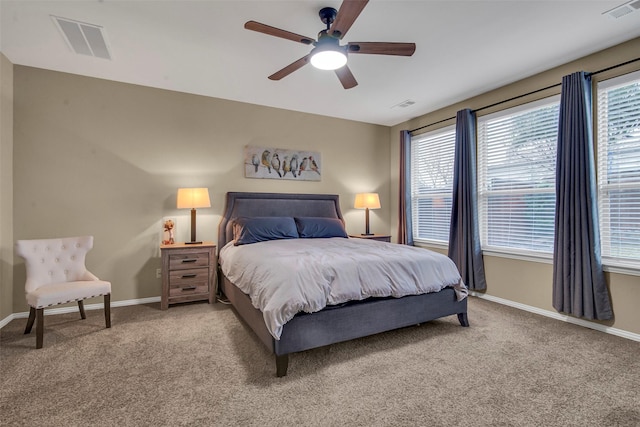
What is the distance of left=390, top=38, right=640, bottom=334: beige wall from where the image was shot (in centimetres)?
278

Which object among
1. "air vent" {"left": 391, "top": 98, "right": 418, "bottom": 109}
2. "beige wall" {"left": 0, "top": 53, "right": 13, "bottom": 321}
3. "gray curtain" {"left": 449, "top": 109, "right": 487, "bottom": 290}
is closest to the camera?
"beige wall" {"left": 0, "top": 53, "right": 13, "bottom": 321}

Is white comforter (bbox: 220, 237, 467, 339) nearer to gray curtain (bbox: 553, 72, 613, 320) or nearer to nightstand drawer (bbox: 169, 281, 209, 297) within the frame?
nightstand drawer (bbox: 169, 281, 209, 297)

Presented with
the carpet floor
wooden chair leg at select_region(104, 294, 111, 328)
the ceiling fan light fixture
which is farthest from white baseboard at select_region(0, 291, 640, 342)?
the ceiling fan light fixture

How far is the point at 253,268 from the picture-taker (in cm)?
264

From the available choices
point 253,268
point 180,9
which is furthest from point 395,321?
point 180,9

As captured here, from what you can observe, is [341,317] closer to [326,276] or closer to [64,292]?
[326,276]

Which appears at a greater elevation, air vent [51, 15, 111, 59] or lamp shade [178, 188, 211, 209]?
air vent [51, 15, 111, 59]

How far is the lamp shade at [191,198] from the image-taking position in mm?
3725

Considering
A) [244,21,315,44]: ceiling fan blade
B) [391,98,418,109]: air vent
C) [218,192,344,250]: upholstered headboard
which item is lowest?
[218,192,344,250]: upholstered headboard

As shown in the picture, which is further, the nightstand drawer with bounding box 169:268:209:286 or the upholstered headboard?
the upholstered headboard

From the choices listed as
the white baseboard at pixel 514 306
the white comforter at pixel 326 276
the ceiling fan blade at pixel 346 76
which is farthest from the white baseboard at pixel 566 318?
the ceiling fan blade at pixel 346 76

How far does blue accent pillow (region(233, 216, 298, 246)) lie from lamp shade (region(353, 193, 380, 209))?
4.55 ft

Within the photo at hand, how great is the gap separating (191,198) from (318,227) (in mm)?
1741

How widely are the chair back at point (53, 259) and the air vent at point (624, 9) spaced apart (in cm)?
519
